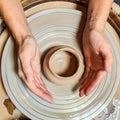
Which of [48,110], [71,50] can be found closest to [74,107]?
[48,110]

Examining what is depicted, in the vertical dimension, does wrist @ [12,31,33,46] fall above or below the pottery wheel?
above

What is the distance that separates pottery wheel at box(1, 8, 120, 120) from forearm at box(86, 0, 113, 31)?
5cm

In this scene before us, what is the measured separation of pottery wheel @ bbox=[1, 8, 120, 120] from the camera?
128 cm

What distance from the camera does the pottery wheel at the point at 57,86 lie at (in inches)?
50.4

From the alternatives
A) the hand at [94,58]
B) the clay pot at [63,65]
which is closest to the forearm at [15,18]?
the clay pot at [63,65]

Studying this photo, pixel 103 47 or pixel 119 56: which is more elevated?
pixel 103 47

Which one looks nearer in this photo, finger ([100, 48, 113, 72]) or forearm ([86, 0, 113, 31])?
finger ([100, 48, 113, 72])

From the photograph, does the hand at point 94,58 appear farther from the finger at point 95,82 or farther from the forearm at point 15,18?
the forearm at point 15,18

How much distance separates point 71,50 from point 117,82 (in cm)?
25

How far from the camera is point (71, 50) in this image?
1.24 metres

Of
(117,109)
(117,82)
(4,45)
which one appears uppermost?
(4,45)

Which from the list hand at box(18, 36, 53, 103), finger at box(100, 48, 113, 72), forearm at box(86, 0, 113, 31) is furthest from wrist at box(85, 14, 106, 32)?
hand at box(18, 36, 53, 103)

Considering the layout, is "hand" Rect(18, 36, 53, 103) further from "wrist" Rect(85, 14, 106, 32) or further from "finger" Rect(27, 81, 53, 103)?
"wrist" Rect(85, 14, 106, 32)

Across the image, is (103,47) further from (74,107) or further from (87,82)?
(74,107)
